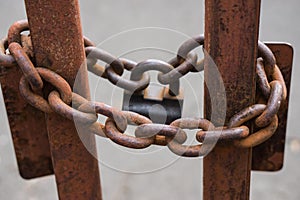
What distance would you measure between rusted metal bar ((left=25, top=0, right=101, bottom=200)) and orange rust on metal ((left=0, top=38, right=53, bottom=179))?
8cm

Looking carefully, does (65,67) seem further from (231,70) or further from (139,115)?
(231,70)

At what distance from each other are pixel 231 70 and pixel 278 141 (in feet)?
0.77

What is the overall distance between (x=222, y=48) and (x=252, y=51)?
41 mm

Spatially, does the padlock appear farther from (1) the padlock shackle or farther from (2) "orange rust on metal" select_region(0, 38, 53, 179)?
(2) "orange rust on metal" select_region(0, 38, 53, 179)

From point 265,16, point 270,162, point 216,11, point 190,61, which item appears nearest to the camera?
point 216,11

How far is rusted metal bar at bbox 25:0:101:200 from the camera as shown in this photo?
634 millimetres

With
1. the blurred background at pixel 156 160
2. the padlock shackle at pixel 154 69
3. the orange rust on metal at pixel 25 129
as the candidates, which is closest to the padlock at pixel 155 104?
the padlock shackle at pixel 154 69

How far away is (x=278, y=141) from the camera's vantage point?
31.9 inches

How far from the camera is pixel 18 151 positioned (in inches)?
32.5

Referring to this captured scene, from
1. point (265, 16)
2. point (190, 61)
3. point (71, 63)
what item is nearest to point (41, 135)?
point (71, 63)

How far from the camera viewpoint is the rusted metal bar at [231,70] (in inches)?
23.7

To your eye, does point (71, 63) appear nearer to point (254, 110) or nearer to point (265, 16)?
point (254, 110)

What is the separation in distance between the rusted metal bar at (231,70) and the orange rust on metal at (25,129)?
0.30 metres

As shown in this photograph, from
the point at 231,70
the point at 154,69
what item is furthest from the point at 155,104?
the point at 231,70
